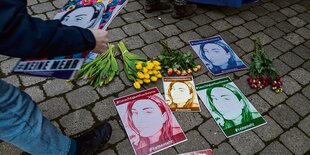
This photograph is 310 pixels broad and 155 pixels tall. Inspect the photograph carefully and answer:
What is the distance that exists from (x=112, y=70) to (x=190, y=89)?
26.9 inches

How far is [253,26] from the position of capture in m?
3.17

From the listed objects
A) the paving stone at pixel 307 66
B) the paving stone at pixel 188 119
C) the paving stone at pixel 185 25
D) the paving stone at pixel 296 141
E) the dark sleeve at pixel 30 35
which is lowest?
the paving stone at pixel 296 141

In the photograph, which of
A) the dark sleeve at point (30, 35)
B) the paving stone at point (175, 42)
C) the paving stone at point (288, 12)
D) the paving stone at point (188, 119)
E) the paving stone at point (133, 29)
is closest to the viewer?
the dark sleeve at point (30, 35)

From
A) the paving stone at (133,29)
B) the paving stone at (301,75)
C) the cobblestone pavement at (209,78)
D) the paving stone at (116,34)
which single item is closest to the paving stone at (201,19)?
the cobblestone pavement at (209,78)

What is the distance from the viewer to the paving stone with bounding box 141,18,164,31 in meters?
3.04

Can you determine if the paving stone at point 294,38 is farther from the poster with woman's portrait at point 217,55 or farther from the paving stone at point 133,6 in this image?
the paving stone at point 133,6

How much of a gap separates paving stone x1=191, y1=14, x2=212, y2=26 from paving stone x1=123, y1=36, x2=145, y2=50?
71cm

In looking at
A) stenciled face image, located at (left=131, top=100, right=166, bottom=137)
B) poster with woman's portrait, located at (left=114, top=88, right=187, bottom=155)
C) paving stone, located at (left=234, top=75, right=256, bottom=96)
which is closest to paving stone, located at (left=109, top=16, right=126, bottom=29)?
poster with woman's portrait, located at (left=114, top=88, right=187, bottom=155)

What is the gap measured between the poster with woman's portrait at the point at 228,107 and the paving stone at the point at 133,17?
3.62 feet

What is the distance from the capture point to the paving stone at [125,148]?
6.52 ft

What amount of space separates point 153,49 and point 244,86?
903 mm

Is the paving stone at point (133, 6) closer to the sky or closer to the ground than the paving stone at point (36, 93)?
closer to the sky

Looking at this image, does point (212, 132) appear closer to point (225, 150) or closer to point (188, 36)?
point (225, 150)

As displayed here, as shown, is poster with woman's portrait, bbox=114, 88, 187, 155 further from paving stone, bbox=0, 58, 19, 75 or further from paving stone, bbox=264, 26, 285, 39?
paving stone, bbox=264, 26, 285, 39
